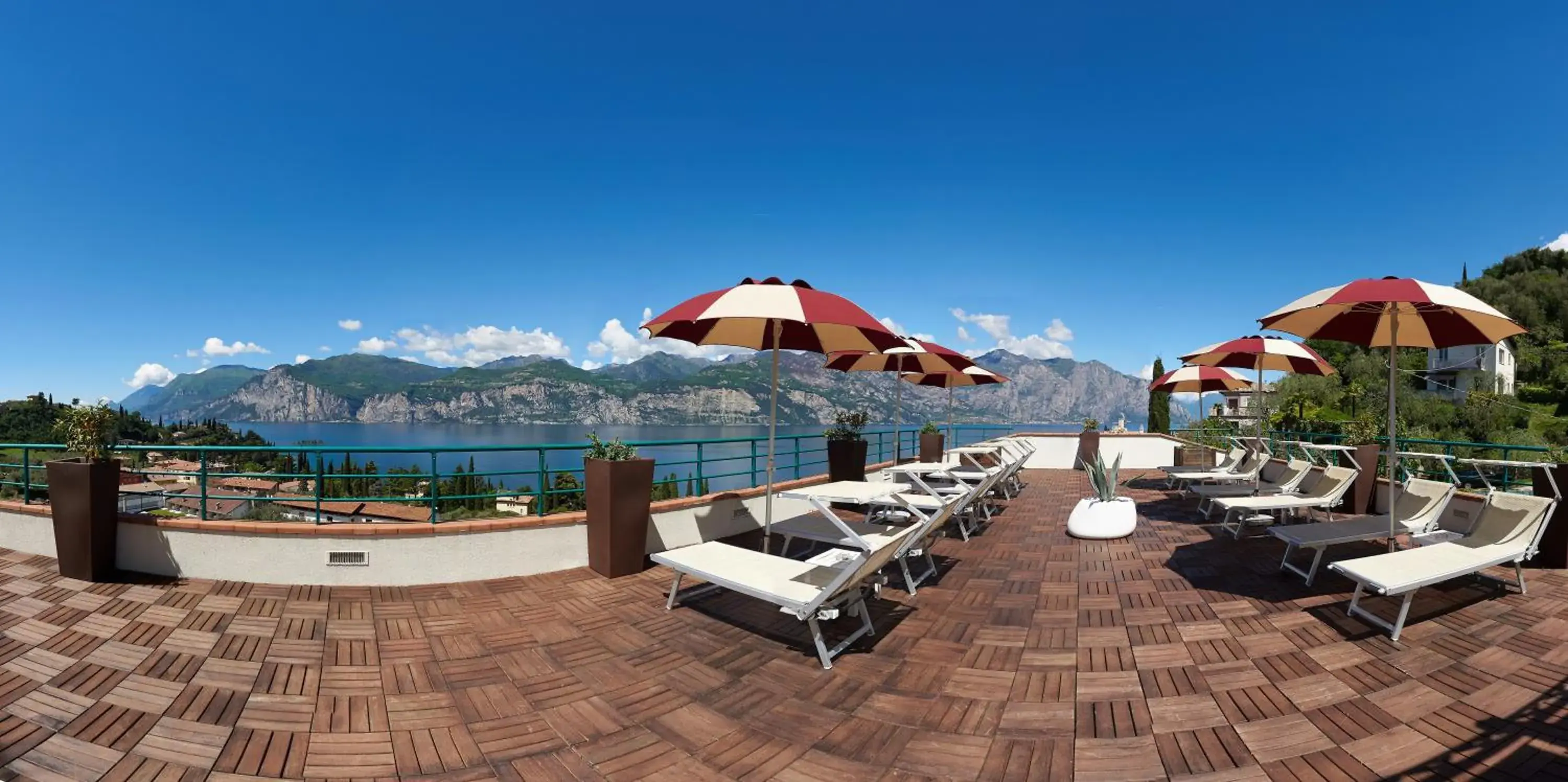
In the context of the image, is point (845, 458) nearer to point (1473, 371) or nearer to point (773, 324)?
point (773, 324)

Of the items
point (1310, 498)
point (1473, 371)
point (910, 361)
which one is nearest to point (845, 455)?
point (910, 361)

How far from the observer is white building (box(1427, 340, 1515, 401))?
138ft

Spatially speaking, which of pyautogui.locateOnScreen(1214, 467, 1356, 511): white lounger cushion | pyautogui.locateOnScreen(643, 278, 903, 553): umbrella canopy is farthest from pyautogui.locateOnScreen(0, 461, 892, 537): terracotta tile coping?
pyautogui.locateOnScreen(1214, 467, 1356, 511): white lounger cushion

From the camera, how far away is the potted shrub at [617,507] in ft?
16.8

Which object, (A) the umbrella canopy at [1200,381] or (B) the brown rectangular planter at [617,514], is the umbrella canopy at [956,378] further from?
(B) the brown rectangular planter at [617,514]

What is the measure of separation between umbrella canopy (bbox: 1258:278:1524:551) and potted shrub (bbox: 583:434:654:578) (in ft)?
16.7

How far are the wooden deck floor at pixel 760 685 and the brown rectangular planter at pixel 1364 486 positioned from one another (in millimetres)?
3473

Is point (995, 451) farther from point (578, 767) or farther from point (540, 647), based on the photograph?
point (578, 767)

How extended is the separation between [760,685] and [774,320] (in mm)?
2991

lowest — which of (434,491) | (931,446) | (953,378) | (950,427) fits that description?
(931,446)

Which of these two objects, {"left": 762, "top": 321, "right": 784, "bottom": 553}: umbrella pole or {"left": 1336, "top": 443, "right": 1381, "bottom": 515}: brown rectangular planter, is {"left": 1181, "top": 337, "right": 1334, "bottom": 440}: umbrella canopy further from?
{"left": 762, "top": 321, "right": 784, "bottom": 553}: umbrella pole

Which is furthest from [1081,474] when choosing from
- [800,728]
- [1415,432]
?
[1415,432]

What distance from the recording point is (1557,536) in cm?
518

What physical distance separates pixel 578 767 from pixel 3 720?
266cm
